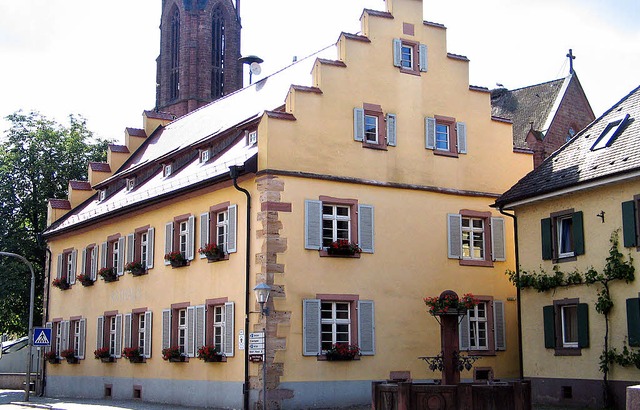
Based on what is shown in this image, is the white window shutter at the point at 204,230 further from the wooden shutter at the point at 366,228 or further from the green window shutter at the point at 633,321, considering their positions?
the green window shutter at the point at 633,321

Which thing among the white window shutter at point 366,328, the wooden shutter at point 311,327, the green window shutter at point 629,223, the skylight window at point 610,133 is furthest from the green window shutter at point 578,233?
the wooden shutter at point 311,327

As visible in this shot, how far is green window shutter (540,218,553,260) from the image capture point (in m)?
26.0

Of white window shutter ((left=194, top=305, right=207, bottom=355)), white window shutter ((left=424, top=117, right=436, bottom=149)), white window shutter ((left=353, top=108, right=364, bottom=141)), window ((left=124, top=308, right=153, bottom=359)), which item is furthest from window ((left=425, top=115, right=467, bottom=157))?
window ((left=124, top=308, right=153, bottom=359))

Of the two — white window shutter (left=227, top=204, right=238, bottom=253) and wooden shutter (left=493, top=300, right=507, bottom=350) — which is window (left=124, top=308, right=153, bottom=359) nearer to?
white window shutter (left=227, top=204, right=238, bottom=253)

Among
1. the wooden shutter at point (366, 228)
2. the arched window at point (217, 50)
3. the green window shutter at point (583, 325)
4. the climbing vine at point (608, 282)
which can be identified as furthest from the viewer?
the arched window at point (217, 50)

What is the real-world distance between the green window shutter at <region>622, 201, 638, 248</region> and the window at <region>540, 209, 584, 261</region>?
173 cm

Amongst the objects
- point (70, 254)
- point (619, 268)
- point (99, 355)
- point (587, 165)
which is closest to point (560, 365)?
point (619, 268)

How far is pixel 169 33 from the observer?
81562mm

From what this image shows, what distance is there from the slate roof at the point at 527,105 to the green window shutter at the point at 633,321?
20.0m

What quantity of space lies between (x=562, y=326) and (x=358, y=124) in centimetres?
774

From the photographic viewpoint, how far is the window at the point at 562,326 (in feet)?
82.5

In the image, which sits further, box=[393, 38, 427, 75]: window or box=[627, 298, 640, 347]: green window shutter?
box=[393, 38, 427, 75]: window

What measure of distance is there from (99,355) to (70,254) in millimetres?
6167

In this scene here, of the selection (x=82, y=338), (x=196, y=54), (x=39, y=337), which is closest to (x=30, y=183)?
(x=82, y=338)
